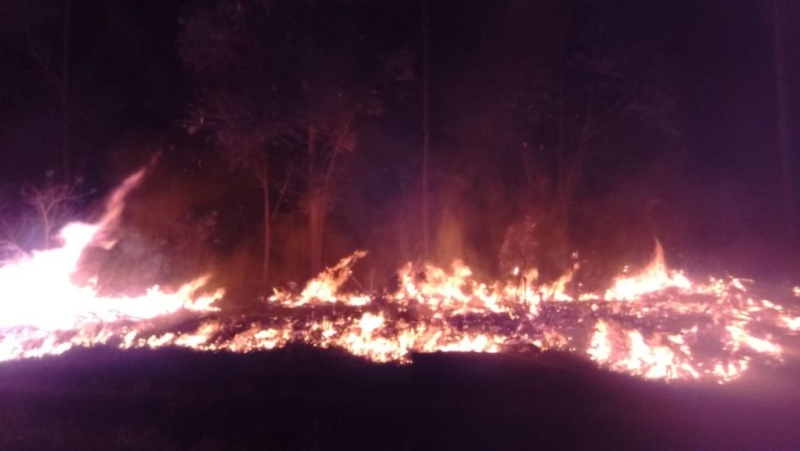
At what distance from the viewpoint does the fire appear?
8609 millimetres

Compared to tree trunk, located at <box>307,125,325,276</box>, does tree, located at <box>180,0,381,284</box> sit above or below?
above

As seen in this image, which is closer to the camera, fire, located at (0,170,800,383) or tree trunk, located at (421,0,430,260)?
fire, located at (0,170,800,383)

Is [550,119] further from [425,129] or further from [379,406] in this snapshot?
[379,406]

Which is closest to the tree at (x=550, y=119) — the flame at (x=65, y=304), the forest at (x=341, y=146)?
the forest at (x=341, y=146)

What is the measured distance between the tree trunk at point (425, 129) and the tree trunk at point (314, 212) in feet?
7.27

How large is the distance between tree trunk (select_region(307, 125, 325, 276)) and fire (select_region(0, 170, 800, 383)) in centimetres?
110

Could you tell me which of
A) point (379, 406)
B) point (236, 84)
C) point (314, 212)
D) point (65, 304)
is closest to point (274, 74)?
point (236, 84)

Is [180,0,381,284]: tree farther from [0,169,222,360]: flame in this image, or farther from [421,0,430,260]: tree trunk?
[0,169,222,360]: flame

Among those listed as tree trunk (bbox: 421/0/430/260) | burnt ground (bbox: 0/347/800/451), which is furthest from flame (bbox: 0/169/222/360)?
tree trunk (bbox: 421/0/430/260)

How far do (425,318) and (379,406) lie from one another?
343cm

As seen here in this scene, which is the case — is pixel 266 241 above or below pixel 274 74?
below

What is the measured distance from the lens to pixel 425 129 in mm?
15430

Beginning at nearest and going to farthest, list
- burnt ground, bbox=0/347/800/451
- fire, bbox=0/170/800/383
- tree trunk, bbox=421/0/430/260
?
1. burnt ground, bbox=0/347/800/451
2. fire, bbox=0/170/800/383
3. tree trunk, bbox=421/0/430/260

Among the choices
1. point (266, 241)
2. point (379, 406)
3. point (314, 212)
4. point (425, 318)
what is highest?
point (314, 212)
